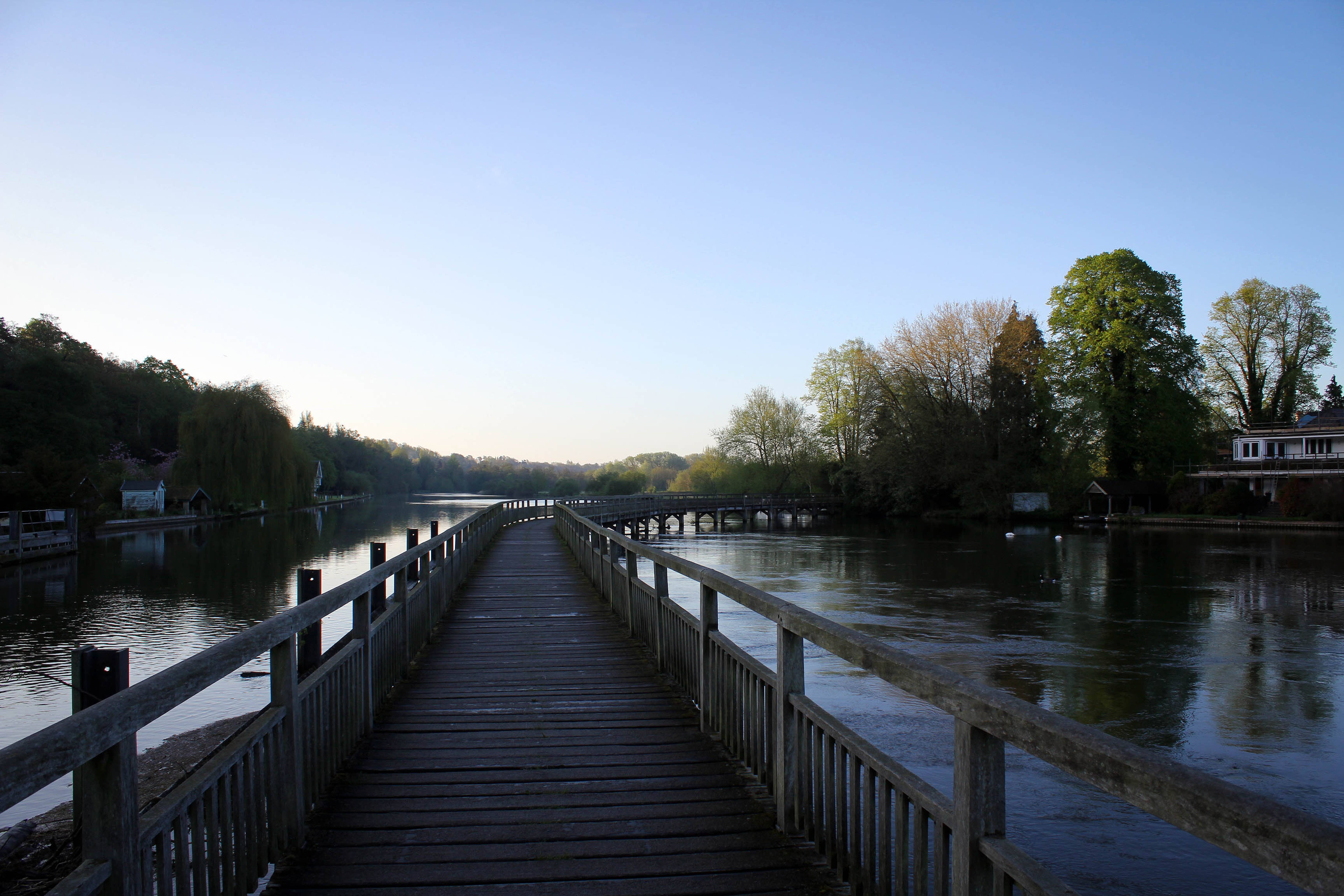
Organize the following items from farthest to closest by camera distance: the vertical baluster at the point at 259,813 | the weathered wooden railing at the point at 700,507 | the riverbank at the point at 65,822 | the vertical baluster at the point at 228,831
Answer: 1. the weathered wooden railing at the point at 700,507
2. the riverbank at the point at 65,822
3. the vertical baluster at the point at 259,813
4. the vertical baluster at the point at 228,831

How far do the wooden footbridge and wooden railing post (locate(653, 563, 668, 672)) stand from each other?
0.13 feet

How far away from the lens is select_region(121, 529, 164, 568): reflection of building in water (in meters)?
29.3

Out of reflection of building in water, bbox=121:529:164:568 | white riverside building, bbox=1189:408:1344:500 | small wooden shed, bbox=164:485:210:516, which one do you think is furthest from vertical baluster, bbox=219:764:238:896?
small wooden shed, bbox=164:485:210:516

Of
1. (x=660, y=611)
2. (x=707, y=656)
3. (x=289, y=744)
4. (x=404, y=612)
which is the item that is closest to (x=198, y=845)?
(x=289, y=744)

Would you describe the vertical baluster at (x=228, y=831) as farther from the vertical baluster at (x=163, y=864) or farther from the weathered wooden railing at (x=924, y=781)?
the weathered wooden railing at (x=924, y=781)

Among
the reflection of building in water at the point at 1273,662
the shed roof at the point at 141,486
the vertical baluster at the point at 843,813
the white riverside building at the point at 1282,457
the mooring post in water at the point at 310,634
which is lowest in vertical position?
the reflection of building in water at the point at 1273,662

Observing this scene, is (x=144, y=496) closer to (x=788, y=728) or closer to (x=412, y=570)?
(x=412, y=570)

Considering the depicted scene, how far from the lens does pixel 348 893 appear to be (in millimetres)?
3098

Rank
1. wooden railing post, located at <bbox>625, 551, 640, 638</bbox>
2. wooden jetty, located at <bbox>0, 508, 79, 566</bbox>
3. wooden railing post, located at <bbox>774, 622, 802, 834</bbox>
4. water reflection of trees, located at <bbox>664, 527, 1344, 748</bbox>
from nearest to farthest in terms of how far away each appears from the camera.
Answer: wooden railing post, located at <bbox>774, 622, 802, 834</bbox>
wooden railing post, located at <bbox>625, 551, 640, 638</bbox>
water reflection of trees, located at <bbox>664, 527, 1344, 748</bbox>
wooden jetty, located at <bbox>0, 508, 79, 566</bbox>

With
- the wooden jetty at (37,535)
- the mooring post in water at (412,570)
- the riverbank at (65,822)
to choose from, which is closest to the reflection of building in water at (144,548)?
the wooden jetty at (37,535)

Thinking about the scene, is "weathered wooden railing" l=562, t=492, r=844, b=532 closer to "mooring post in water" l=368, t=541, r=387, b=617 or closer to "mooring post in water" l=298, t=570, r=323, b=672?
"mooring post in water" l=368, t=541, r=387, b=617

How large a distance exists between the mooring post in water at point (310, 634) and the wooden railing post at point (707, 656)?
80.7 inches

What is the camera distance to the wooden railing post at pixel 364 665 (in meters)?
4.88

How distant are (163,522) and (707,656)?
51048mm
